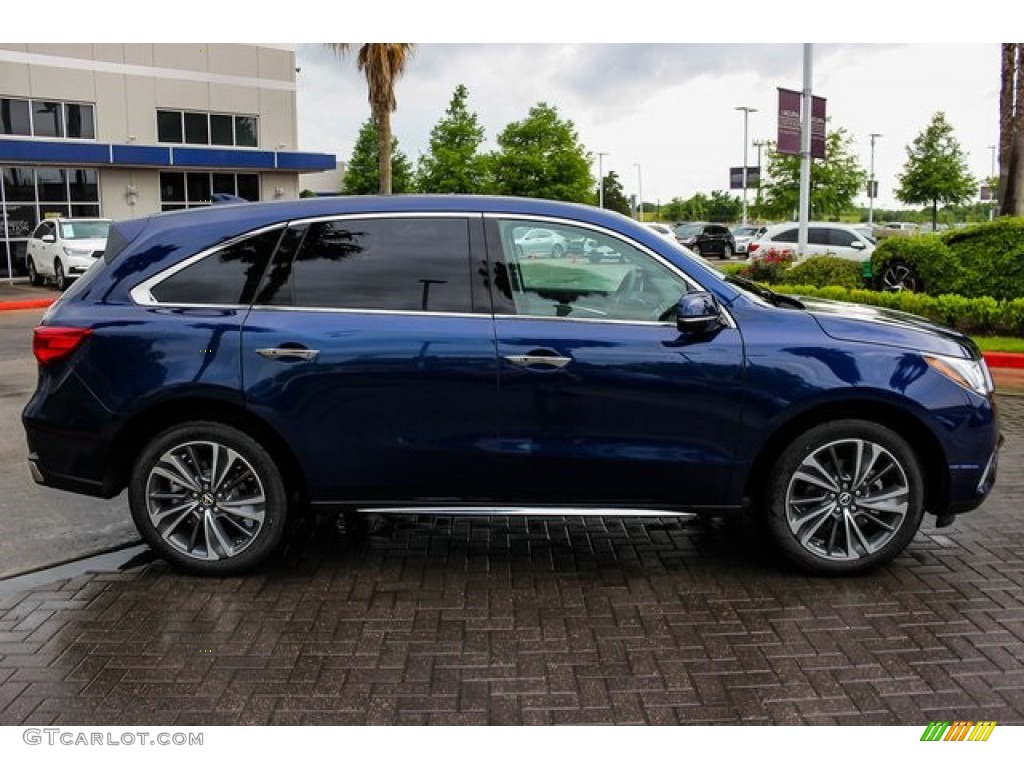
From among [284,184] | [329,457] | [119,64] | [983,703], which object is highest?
[119,64]

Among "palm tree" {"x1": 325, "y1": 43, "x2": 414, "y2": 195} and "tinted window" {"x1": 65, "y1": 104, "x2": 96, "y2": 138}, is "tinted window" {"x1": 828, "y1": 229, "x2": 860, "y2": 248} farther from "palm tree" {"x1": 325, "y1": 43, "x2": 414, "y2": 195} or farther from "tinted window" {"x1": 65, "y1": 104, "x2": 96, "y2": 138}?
"tinted window" {"x1": 65, "y1": 104, "x2": 96, "y2": 138}

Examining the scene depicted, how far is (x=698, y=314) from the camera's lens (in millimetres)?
4562

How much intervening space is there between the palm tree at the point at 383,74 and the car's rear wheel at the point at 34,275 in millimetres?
9155

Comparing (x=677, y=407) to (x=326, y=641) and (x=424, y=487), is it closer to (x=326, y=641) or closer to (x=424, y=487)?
(x=424, y=487)

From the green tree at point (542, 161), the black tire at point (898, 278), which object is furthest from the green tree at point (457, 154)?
the black tire at point (898, 278)

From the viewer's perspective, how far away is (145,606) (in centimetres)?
461

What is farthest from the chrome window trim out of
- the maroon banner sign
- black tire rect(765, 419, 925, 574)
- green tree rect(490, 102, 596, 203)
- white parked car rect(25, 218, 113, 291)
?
green tree rect(490, 102, 596, 203)

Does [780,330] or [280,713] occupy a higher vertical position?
[780,330]

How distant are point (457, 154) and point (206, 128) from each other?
13961 mm

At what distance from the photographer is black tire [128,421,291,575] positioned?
15.8 feet

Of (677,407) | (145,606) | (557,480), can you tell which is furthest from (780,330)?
(145,606)

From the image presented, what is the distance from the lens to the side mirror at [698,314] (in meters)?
4.57

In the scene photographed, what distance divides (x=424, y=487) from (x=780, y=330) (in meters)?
1.89

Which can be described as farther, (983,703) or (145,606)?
(145,606)
